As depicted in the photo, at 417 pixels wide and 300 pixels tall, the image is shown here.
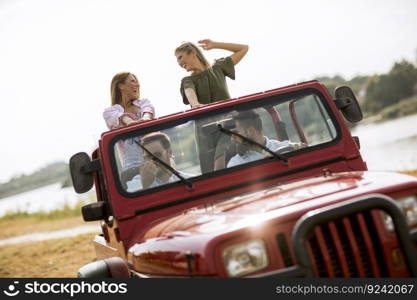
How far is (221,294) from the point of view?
290 cm

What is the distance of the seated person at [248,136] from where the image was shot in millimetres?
4180

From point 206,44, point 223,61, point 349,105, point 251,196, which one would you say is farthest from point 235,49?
point 251,196

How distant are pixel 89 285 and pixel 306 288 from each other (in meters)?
1.34

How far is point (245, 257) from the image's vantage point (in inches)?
116

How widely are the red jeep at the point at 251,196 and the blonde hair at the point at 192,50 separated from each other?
3.90ft

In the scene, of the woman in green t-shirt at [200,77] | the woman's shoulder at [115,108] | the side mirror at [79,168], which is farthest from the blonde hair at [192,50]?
the side mirror at [79,168]

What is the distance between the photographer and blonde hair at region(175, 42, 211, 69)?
5.50 metres

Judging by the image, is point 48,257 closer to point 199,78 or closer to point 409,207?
point 199,78

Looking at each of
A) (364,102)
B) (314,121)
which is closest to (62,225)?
(314,121)

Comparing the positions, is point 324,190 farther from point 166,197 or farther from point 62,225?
point 62,225

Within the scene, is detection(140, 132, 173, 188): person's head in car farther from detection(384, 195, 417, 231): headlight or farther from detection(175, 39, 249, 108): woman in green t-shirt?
detection(384, 195, 417, 231): headlight

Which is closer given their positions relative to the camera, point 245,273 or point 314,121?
point 245,273

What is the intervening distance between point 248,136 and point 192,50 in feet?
5.07

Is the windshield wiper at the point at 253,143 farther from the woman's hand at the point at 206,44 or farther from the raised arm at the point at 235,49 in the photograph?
the raised arm at the point at 235,49
